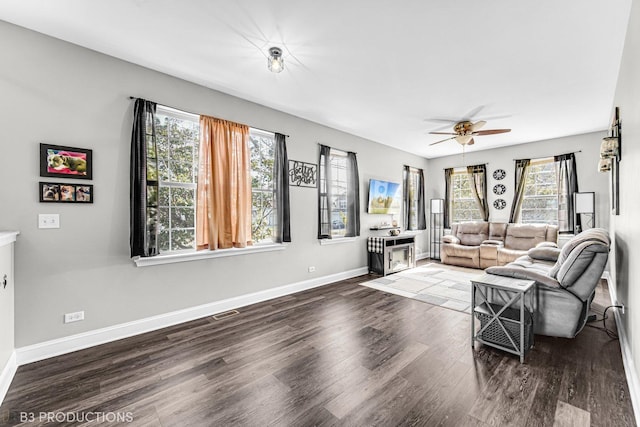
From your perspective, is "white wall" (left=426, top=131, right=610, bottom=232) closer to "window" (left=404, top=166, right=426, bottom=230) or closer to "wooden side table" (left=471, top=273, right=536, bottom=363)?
"window" (left=404, top=166, right=426, bottom=230)

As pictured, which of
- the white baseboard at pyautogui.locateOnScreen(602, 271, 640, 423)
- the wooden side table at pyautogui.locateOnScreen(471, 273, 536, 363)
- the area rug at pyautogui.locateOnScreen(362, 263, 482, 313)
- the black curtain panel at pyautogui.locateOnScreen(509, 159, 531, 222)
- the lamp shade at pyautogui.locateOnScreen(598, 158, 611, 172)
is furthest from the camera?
the black curtain panel at pyautogui.locateOnScreen(509, 159, 531, 222)

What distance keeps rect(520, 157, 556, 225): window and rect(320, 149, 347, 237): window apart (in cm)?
424

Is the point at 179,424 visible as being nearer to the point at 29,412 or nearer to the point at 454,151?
the point at 29,412

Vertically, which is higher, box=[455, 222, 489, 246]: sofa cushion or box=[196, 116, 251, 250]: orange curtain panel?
box=[196, 116, 251, 250]: orange curtain panel

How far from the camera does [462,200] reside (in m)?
7.40

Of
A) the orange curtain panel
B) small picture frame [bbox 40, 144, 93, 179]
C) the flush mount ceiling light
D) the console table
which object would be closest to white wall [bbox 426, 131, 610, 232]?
the console table

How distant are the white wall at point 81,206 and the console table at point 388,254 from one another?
2.98 meters

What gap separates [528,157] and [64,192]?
7.99 m

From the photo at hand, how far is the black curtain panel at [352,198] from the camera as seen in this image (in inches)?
215

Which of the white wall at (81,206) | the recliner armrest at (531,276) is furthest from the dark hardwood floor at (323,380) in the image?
the recliner armrest at (531,276)

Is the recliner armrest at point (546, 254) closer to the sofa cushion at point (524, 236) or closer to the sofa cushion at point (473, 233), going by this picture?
the sofa cushion at point (524, 236)

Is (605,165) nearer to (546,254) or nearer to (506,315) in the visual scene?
(546,254)

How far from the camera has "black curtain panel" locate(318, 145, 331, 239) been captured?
4.78m

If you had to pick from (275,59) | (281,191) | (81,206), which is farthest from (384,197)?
(81,206)
